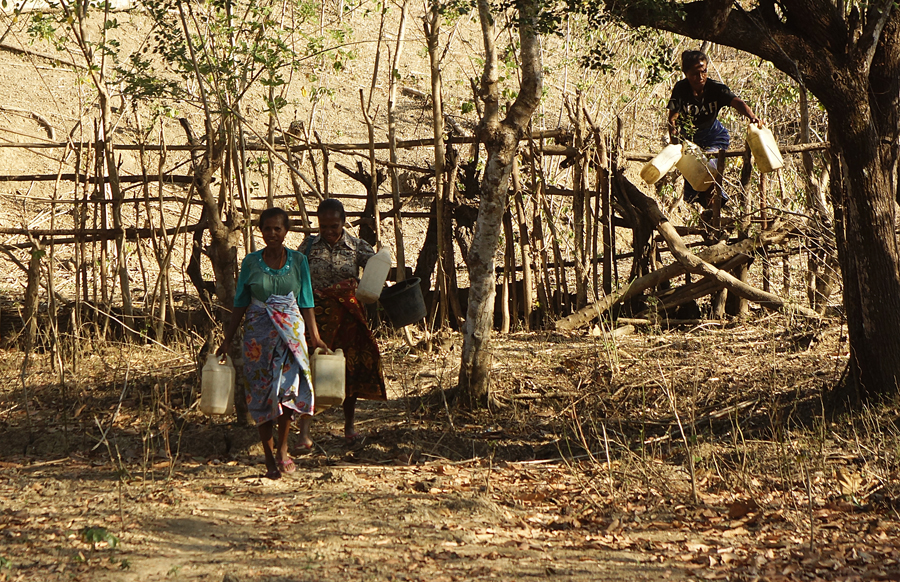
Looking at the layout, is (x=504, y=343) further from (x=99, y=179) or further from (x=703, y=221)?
(x=99, y=179)

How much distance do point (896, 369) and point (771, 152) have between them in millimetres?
1472

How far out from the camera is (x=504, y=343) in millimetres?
6590

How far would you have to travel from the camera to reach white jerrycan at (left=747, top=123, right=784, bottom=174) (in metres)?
5.33

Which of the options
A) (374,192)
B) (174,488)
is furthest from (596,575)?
(374,192)

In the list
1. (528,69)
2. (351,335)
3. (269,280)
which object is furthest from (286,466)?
(528,69)

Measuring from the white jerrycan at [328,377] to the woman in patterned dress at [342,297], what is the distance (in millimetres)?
314

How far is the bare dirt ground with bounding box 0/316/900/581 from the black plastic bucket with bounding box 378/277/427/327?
2.08ft

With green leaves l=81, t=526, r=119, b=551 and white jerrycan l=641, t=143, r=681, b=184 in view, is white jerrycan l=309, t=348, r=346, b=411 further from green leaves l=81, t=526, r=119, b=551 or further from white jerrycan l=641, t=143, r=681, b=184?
white jerrycan l=641, t=143, r=681, b=184

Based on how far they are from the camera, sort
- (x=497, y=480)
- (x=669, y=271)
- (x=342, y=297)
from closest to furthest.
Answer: (x=497, y=480) → (x=342, y=297) → (x=669, y=271)

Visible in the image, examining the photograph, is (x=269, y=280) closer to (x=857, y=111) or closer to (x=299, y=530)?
(x=299, y=530)

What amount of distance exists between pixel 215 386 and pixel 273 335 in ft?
1.13

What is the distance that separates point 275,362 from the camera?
4.19m

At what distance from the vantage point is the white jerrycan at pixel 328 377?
4.33 metres

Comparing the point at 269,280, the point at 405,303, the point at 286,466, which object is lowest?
the point at 286,466
